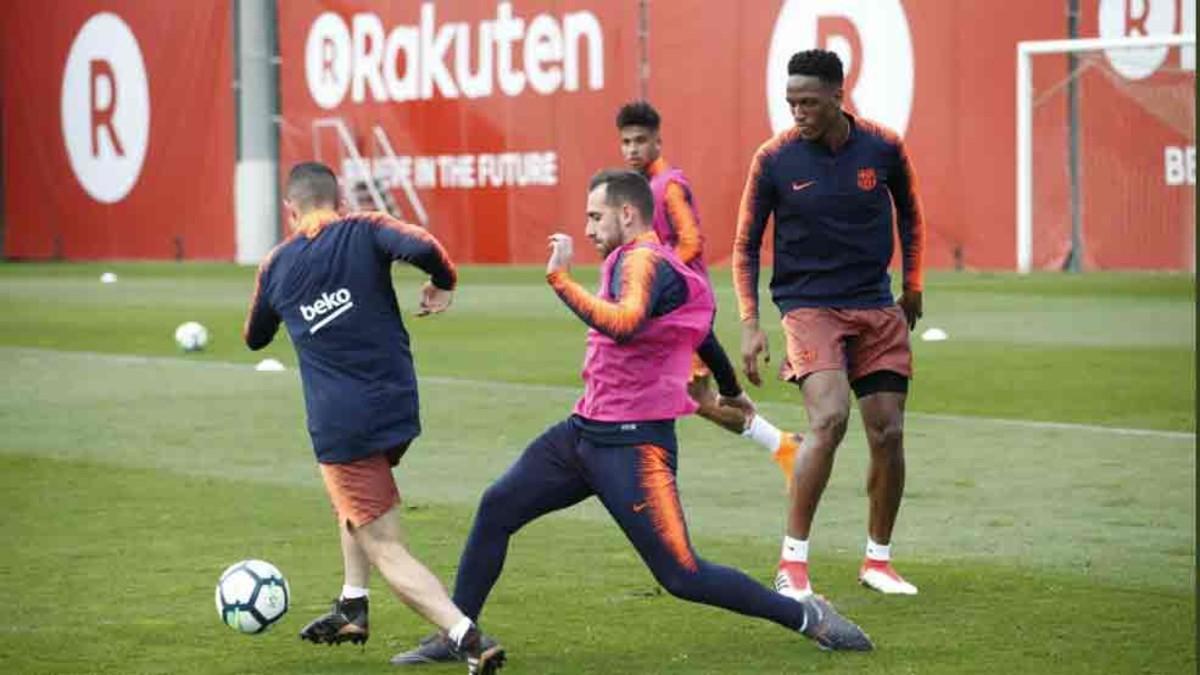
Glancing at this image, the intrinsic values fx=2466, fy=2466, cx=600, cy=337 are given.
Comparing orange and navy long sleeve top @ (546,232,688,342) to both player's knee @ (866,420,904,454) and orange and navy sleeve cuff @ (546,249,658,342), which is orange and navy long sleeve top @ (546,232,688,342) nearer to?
orange and navy sleeve cuff @ (546,249,658,342)

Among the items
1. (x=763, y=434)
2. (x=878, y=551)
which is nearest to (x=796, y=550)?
(x=878, y=551)

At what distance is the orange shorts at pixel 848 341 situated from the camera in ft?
31.5

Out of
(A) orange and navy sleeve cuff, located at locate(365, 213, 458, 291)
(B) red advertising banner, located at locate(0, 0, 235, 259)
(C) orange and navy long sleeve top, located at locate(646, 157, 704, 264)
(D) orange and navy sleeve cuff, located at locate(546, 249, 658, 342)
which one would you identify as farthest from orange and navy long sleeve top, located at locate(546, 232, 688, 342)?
(B) red advertising banner, located at locate(0, 0, 235, 259)

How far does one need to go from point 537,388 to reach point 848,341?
8.91m

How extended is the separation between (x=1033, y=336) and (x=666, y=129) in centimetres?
1738

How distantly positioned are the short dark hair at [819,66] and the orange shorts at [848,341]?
0.91 m

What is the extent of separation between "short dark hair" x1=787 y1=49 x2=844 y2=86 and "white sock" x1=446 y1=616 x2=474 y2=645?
2.82 meters

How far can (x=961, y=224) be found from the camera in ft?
115

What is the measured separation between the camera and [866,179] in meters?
9.71

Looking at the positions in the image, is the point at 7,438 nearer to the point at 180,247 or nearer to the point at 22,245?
the point at 180,247

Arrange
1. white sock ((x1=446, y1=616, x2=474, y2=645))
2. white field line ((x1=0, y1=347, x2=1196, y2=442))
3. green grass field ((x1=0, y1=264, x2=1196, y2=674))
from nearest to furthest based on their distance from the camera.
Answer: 1. white sock ((x1=446, y1=616, x2=474, y2=645))
2. green grass field ((x1=0, y1=264, x2=1196, y2=674))
3. white field line ((x1=0, y1=347, x2=1196, y2=442))

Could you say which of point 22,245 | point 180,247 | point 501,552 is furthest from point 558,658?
point 22,245

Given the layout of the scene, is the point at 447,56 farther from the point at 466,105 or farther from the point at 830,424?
the point at 830,424

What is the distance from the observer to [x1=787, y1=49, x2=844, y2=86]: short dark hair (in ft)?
31.0
